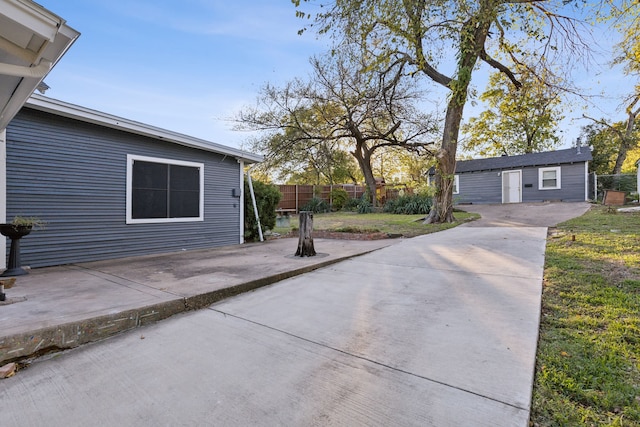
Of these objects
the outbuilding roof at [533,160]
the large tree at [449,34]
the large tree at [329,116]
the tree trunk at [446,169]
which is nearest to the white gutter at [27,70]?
the large tree at [449,34]

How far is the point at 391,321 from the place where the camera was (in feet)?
8.73

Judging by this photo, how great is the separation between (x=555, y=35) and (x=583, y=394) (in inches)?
376

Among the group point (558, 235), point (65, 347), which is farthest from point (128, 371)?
point (558, 235)

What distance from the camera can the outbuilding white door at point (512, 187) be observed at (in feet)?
54.7

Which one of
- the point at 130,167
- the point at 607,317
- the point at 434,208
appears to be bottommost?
the point at 607,317

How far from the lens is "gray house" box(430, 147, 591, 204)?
15.3 metres

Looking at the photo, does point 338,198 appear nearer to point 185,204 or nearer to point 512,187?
point 512,187

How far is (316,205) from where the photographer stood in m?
17.9

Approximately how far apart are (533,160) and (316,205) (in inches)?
469

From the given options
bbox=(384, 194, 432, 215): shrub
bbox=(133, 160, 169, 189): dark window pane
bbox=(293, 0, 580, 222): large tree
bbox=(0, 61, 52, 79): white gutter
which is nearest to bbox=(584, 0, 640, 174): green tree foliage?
bbox=(293, 0, 580, 222): large tree

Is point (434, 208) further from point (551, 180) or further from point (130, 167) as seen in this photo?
point (551, 180)

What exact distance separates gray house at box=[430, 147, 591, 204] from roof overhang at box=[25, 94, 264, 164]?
1424 cm

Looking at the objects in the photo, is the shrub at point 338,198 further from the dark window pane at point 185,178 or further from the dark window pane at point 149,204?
the dark window pane at point 149,204

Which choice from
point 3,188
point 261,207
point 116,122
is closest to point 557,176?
point 261,207
